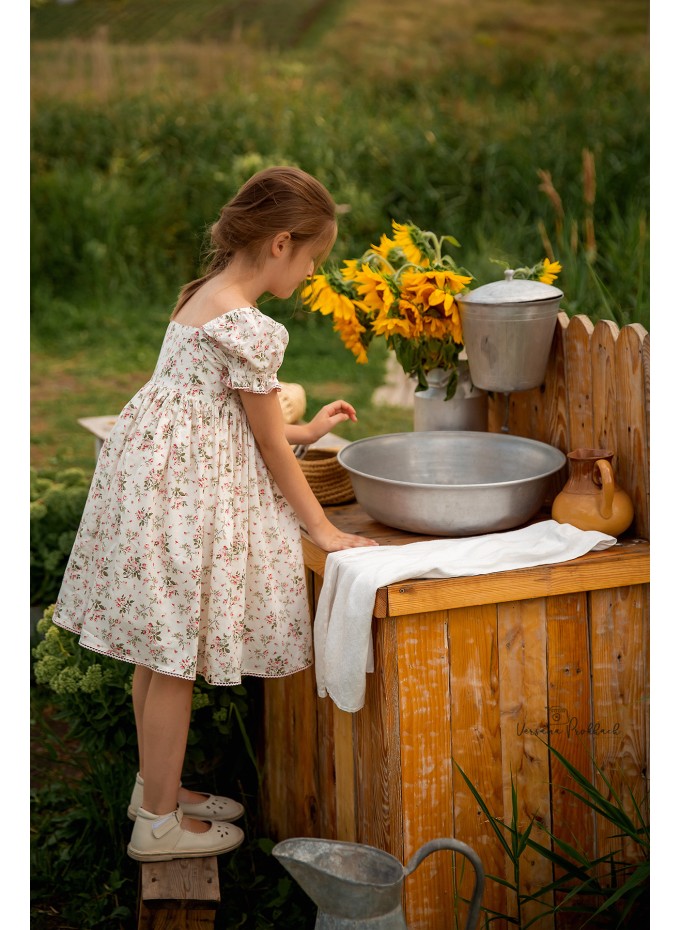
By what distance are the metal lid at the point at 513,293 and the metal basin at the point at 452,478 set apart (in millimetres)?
322

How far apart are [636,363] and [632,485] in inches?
10.4

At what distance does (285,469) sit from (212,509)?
0.56 ft

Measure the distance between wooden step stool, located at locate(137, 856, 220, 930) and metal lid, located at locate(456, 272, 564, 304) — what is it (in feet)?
4.55

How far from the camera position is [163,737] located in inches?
92.7

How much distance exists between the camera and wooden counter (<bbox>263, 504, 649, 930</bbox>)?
2.11 metres

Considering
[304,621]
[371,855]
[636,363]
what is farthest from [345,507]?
[371,855]

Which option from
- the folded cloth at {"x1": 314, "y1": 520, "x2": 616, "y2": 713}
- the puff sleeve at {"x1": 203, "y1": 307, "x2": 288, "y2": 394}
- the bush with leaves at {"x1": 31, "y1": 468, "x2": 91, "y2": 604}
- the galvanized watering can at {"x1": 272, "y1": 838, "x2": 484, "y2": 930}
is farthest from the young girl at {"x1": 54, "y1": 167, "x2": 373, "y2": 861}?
the bush with leaves at {"x1": 31, "y1": 468, "x2": 91, "y2": 604}

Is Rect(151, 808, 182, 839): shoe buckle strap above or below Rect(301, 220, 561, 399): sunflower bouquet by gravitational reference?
below

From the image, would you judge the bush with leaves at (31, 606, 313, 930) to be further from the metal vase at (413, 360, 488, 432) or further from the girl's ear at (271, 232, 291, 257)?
the girl's ear at (271, 232, 291, 257)

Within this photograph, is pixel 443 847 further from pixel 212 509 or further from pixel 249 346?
pixel 249 346

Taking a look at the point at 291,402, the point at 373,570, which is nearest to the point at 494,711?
the point at 373,570

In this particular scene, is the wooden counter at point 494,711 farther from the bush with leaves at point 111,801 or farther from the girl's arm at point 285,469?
the bush with leaves at point 111,801

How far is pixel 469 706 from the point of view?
2.15 m

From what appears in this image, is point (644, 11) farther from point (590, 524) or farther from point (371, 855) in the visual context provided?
point (371, 855)
